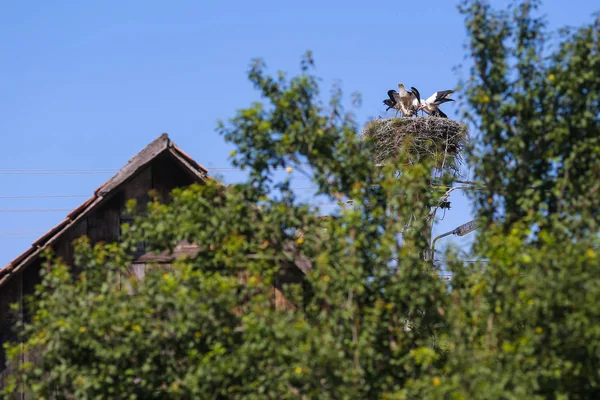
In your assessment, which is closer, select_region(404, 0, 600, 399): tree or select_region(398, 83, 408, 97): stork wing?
select_region(404, 0, 600, 399): tree

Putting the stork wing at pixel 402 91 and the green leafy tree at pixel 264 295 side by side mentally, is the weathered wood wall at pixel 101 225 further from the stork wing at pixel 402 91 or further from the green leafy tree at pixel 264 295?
the stork wing at pixel 402 91

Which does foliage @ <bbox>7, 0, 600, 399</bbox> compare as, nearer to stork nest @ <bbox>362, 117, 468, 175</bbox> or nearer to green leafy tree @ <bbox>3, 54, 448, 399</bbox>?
green leafy tree @ <bbox>3, 54, 448, 399</bbox>

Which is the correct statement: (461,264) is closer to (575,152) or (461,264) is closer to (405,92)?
(575,152)

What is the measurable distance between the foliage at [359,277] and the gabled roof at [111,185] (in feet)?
5.22

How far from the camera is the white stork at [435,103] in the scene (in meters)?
20.6

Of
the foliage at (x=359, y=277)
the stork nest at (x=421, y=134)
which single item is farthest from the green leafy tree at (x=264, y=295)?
the stork nest at (x=421, y=134)

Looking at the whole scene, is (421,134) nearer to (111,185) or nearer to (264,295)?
(111,185)

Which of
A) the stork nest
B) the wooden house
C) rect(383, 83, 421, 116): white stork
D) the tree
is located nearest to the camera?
the tree

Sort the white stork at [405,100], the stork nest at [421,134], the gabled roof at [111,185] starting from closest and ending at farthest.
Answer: the gabled roof at [111,185] < the stork nest at [421,134] < the white stork at [405,100]

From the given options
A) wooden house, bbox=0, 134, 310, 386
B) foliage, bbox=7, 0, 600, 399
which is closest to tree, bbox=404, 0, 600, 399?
foliage, bbox=7, 0, 600, 399

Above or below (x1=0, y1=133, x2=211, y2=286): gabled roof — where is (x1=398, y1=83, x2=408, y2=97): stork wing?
above

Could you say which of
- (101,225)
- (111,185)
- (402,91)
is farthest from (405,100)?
(111,185)

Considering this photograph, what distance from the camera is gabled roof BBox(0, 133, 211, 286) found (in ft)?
34.5

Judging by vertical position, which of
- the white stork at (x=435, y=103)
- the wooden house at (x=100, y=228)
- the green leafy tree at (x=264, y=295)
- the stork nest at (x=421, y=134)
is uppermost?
the white stork at (x=435, y=103)
